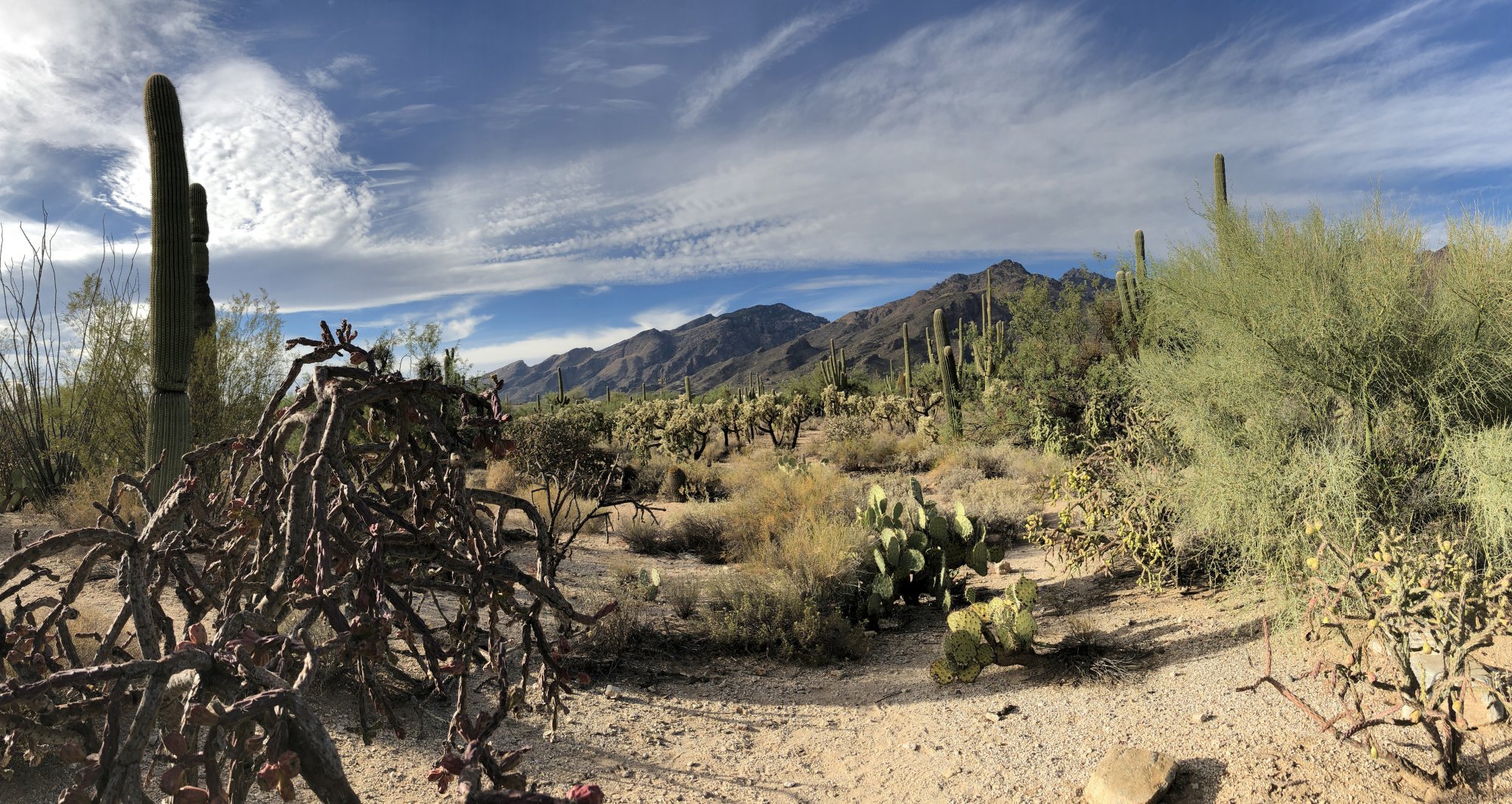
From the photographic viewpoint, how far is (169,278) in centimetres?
916

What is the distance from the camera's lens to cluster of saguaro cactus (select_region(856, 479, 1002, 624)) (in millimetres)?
6879

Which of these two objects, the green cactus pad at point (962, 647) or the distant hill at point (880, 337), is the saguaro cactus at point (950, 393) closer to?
the green cactus pad at point (962, 647)

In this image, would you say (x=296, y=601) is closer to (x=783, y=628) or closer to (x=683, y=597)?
(x=783, y=628)

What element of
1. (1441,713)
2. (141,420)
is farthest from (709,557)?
(141,420)

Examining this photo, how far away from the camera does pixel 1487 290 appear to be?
17.7ft

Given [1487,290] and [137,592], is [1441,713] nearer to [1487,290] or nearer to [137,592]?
[1487,290]

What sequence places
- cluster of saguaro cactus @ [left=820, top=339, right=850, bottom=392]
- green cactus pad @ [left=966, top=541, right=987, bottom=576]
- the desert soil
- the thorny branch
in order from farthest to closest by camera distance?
1. cluster of saguaro cactus @ [left=820, top=339, right=850, bottom=392]
2. green cactus pad @ [left=966, top=541, right=987, bottom=576]
3. the desert soil
4. the thorny branch

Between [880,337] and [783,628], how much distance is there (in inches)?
4232

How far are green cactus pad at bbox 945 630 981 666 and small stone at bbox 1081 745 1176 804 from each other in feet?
4.53

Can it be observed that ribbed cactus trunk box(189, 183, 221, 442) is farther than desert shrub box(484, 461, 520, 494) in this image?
No

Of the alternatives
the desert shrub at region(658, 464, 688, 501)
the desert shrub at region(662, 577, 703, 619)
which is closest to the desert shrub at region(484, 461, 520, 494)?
the desert shrub at region(658, 464, 688, 501)

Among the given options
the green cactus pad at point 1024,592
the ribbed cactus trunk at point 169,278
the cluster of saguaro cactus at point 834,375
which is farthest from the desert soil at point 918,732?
the cluster of saguaro cactus at point 834,375

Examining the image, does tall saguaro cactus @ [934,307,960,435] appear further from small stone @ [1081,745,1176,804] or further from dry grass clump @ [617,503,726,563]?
small stone @ [1081,745,1176,804]

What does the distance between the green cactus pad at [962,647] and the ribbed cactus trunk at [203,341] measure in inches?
378
